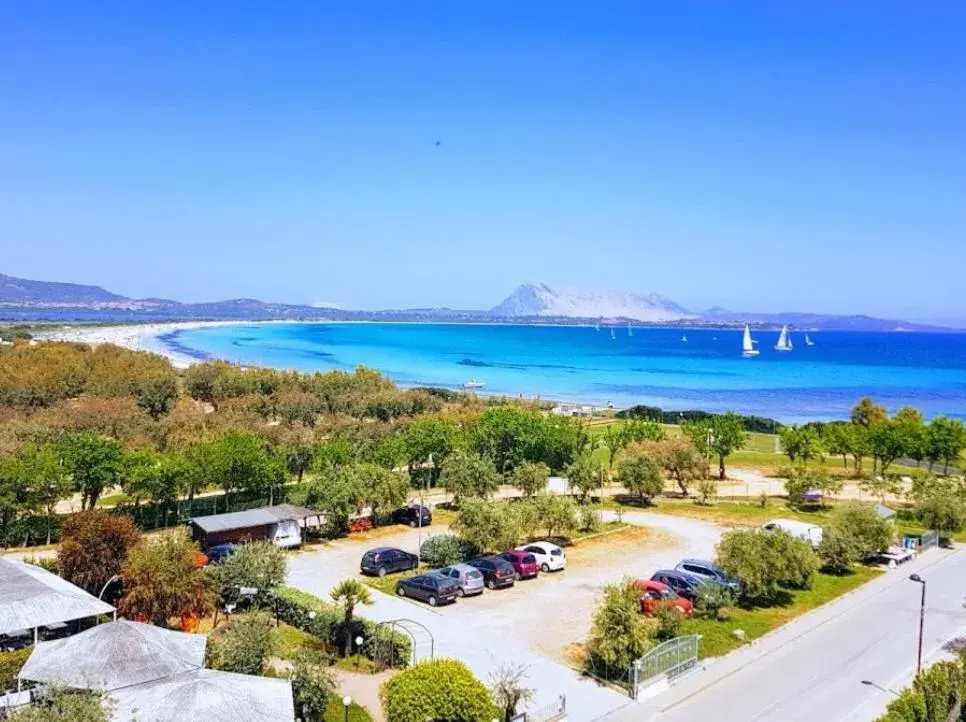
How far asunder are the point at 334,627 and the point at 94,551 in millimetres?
6940

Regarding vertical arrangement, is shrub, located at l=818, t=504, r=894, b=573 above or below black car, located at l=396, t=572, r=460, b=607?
above

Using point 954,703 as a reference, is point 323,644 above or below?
below

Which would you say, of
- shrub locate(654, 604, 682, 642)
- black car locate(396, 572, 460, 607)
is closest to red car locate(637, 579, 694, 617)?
shrub locate(654, 604, 682, 642)

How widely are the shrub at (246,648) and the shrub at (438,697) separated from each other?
3.07m

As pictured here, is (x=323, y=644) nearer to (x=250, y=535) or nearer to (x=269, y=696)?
(x=269, y=696)

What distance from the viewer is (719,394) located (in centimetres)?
10369

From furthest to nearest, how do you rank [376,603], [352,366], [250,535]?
1. [352,366]
2. [250,535]
3. [376,603]

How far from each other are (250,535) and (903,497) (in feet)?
102

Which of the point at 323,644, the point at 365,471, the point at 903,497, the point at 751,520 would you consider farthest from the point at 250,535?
the point at 903,497

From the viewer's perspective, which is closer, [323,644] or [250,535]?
[323,644]

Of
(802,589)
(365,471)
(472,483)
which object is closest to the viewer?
(802,589)

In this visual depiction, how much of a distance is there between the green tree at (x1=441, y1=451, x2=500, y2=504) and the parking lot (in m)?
2.49

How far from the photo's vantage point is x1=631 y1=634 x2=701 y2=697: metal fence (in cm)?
1602

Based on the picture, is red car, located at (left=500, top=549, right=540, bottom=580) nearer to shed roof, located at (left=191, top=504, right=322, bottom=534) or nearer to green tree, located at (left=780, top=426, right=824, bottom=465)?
shed roof, located at (left=191, top=504, right=322, bottom=534)
